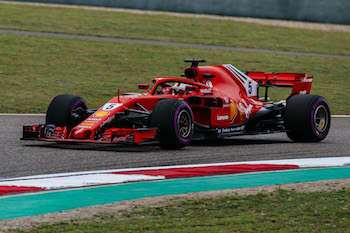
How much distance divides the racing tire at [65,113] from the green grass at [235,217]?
484 centimetres

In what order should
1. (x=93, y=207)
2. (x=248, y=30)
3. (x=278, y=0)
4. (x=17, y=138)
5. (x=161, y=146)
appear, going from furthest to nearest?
(x=278, y=0)
(x=248, y=30)
(x=17, y=138)
(x=161, y=146)
(x=93, y=207)

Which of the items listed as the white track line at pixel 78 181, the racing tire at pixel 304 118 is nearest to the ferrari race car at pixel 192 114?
the racing tire at pixel 304 118

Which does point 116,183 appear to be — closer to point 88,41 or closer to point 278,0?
point 88,41

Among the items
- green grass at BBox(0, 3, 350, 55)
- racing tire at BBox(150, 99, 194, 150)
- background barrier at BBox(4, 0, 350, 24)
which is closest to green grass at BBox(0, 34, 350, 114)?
green grass at BBox(0, 3, 350, 55)

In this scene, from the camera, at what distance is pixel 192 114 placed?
10609mm

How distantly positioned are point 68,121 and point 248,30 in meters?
23.4

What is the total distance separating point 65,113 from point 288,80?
168 inches

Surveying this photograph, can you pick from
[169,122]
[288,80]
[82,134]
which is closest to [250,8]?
[288,80]

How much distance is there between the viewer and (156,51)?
88.5 ft

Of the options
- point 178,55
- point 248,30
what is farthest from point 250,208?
point 248,30

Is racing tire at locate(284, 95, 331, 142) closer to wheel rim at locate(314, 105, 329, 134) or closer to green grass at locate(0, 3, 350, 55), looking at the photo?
wheel rim at locate(314, 105, 329, 134)

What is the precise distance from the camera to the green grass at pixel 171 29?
29969 millimetres

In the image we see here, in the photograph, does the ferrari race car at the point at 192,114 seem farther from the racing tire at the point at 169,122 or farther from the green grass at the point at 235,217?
the green grass at the point at 235,217

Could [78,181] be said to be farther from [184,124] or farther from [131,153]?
[184,124]
